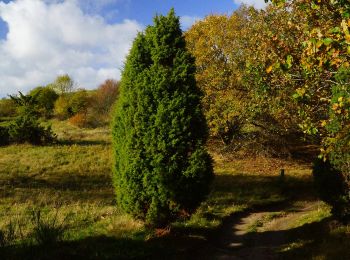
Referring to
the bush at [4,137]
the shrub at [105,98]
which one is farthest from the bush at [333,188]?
the shrub at [105,98]

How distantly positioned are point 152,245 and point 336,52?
7824mm

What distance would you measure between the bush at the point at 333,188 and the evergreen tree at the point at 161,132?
5.15 m

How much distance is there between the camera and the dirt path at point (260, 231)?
518 inches

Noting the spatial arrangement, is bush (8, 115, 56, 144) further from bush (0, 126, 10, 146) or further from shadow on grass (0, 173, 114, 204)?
shadow on grass (0, 173, 114, 204)

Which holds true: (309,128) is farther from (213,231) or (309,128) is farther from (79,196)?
(79,196)

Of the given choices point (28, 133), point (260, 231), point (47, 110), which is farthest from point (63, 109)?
point (260, 231)

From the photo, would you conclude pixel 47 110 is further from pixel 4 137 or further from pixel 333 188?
pixel 333 188

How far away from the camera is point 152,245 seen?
477 inches

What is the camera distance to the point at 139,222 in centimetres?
1416

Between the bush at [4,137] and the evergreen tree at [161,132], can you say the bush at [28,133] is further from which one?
the evergreen tree at [161,132]

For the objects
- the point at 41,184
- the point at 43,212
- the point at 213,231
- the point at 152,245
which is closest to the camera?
the point at 152,245

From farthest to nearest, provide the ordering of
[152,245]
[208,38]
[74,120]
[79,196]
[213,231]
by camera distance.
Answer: [74,120] → [208,38] → [79,196] → [213,231] → [152,245]

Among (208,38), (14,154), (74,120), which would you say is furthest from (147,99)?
(74,120)

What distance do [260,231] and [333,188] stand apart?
321 centimetres
